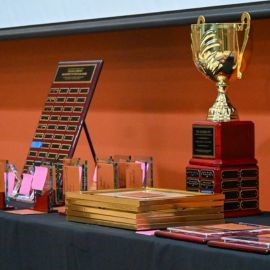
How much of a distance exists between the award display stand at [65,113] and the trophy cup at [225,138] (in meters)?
0.42

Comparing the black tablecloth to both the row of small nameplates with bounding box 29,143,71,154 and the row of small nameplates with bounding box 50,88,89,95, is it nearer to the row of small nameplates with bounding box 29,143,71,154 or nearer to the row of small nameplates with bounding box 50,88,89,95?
the row of small nameplates with bounding box 29,143,71,154

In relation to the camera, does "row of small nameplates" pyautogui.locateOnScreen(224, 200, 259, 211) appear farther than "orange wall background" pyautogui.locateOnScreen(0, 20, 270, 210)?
No

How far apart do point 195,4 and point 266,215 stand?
1.94 feet

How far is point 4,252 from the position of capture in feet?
6.23


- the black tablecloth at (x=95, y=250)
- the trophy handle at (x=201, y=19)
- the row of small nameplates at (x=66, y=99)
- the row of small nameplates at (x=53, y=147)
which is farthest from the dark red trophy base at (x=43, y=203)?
the trophy handle at (x=201, y=19)

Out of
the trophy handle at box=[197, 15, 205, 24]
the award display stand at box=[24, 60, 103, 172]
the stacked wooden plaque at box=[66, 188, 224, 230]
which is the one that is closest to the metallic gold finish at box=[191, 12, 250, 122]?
the trophy handle at box=[197, 15, 205, 24]

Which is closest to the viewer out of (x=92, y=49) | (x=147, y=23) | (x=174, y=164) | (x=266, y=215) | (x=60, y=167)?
(x=266, y=215)

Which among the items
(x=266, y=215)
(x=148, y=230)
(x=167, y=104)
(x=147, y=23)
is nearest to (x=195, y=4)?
(x=147, y=23)

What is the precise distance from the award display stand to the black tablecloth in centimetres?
34

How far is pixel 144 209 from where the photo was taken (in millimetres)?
1626

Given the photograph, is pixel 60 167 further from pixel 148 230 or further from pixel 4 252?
pixel 148 230

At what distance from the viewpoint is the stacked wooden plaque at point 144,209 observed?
163cm

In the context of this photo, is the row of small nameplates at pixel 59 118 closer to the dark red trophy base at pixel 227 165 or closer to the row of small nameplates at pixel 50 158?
the row of small nameplates at pixel 50 158

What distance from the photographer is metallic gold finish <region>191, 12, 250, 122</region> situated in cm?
189
